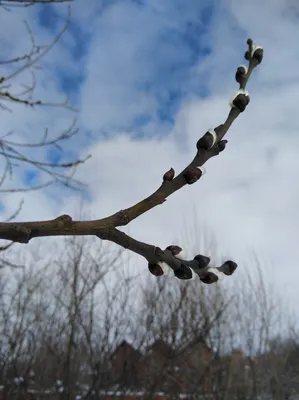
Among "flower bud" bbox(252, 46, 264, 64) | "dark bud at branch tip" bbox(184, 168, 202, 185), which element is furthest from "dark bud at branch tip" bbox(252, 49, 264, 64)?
"dark bud at branch tip" bbox(184, 168, 202, 185)

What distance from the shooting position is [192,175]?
1031 millimetres

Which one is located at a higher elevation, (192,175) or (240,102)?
(240,102)

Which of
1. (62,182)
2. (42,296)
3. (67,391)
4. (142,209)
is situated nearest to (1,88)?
(62,182)

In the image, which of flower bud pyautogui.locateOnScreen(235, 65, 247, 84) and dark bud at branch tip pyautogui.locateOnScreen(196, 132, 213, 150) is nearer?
dark bud at branch tip pyautogui.locateOnScreen(196, 132, 213, 150)

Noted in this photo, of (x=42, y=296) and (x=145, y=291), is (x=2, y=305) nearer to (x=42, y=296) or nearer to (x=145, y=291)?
(x=42, y=296)

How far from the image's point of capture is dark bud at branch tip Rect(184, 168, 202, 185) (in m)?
1.03

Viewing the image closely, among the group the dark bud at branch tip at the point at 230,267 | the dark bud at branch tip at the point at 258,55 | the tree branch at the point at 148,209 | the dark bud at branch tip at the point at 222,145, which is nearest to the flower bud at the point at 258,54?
the dark bud at branch tip at the point at 258,55

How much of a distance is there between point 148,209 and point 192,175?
12 centimetres

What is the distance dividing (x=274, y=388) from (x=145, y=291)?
3.57m

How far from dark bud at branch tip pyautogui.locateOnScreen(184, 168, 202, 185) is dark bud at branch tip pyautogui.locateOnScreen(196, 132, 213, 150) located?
0.20 feet

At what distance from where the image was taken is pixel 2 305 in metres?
7.34

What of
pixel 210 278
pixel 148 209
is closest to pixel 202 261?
pixel 210 278

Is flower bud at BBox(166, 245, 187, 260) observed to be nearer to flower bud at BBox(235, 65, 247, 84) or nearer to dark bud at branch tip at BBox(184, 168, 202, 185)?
dark bud at branch tip at BBox(184, 168, 202, 185)

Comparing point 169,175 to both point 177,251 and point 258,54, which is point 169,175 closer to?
point 177,251
